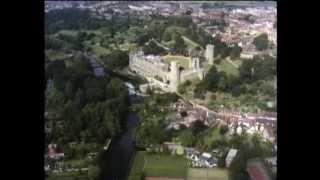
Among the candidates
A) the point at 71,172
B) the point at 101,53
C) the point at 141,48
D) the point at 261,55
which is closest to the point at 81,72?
the point at 101,53

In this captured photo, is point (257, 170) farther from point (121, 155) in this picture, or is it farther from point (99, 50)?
point (99, 50)

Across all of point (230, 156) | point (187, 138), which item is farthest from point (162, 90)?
point (230, 156)

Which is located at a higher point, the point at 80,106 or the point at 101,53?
the point at 101,53
